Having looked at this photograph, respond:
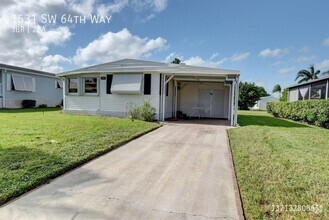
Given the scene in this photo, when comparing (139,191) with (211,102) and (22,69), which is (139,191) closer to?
(211,102)

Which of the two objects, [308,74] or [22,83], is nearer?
[22,83]

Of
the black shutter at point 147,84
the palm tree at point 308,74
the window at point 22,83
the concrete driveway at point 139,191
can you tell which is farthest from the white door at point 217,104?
the palm tree at point 308,74

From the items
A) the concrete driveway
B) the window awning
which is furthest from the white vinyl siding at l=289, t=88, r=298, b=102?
the concrete driveway

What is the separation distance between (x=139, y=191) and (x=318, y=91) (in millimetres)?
20754

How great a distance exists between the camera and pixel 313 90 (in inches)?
750

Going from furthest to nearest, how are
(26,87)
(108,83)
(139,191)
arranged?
(26,87) < (108,83) < (139,191)

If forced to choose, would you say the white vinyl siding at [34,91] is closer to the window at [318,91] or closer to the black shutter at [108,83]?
the black shutter at [108,83]

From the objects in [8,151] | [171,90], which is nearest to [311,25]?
[171,90]

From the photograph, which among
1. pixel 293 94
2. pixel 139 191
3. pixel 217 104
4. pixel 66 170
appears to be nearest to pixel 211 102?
pixel 217 104

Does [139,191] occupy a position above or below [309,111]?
below

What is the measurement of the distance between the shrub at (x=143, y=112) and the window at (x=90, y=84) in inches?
126

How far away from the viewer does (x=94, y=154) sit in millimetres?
4977

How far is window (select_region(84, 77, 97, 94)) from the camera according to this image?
13570mm

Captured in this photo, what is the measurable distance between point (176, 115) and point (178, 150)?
950 cm
